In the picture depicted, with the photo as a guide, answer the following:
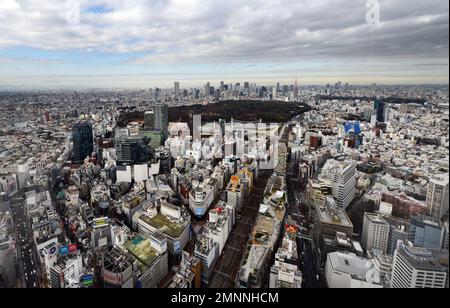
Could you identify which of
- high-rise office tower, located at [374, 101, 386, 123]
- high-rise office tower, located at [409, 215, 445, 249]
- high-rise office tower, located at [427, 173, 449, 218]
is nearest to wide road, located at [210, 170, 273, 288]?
high-rise office tower, located at [409, 215, 445, 249]

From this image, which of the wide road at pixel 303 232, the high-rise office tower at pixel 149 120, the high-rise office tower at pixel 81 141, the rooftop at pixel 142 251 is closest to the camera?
the wide road at pixel 303 232

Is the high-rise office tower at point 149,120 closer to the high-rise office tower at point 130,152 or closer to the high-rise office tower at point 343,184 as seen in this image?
the high-rise office tower at point 130,152

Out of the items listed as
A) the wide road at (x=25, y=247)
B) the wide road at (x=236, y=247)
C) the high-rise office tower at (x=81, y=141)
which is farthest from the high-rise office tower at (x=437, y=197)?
the high-rise office tower at (x=81, y=141)

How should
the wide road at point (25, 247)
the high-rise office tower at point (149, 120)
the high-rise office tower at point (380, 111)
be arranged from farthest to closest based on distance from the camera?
the high-rise office tower at point (149, 120) → the high-rise office tower at point (380, 111) → the wide road at point (25, 247)

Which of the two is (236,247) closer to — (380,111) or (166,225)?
(166,225)

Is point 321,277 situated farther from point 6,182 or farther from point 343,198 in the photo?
point 6,182

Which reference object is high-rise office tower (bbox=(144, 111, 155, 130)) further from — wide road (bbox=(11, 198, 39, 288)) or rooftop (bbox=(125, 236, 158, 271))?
rooftop (bbox=(125, 236, 158, 271))

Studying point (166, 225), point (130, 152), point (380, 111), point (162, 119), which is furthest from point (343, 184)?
point (162, 119)
